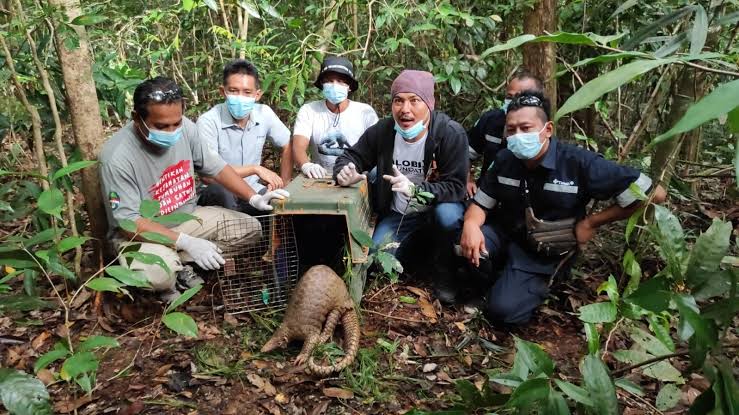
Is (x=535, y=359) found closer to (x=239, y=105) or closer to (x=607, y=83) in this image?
(x=607, y=83)

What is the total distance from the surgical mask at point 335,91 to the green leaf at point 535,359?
3.11m

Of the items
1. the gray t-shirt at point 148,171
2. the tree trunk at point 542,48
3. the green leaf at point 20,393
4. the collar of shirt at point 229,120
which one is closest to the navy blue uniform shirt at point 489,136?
the tree trunk at point 542,48

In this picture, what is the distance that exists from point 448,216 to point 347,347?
3.96ft

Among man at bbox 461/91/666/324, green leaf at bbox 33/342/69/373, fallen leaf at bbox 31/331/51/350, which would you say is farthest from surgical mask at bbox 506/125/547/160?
fallen leaf at bbox 31/331/51/350

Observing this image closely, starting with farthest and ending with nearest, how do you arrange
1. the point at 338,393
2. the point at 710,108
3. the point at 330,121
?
1. the point at 330,121
2. the point at 338,393
3. the point at 710,108

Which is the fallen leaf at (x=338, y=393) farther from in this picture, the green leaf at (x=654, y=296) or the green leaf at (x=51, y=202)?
the green leaf at (x=654, y=296)

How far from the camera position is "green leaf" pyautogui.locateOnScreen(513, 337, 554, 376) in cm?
143

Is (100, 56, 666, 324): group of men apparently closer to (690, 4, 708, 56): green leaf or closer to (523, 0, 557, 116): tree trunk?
(523, 0, 557, 116): tree trunk

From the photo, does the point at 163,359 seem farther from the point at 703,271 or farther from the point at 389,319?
the point at 703,271

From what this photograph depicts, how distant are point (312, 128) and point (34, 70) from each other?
2019mm

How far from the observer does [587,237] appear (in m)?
3.27

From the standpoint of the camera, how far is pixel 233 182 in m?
3.77

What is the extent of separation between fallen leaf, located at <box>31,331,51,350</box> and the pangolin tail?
159 centimetres

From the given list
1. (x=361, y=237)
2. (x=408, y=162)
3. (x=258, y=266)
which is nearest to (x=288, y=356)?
(x=361, y=237)
